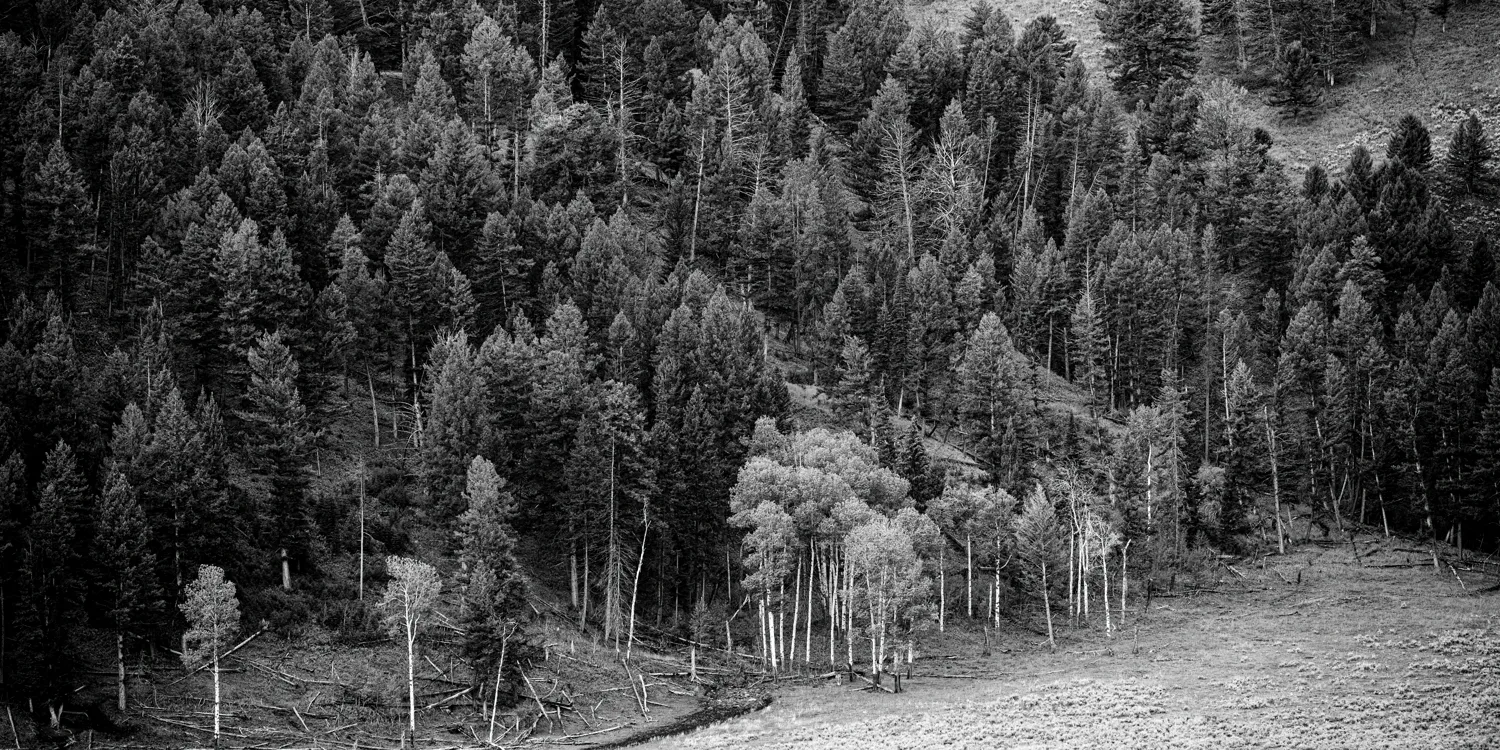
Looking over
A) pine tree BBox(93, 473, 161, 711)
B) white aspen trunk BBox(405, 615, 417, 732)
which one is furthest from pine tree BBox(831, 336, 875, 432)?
pine tree BBox(93, 473, 161, 711)

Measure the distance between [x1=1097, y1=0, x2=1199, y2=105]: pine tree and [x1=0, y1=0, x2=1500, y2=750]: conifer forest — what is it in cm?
1089

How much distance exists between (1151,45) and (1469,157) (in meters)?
38.5

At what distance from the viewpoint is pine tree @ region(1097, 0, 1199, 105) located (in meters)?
158

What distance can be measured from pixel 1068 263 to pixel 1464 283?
114 feet

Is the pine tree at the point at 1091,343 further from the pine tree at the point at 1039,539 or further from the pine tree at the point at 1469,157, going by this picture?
the pine tree at the point at 1469,157

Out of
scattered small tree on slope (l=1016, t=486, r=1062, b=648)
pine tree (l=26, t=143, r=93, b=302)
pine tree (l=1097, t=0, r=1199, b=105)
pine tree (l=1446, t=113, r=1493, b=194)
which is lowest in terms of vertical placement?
scattered small tree on slope (l=1016, t=486, r=1062, b=648)

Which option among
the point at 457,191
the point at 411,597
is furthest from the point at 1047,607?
the point at 457,191

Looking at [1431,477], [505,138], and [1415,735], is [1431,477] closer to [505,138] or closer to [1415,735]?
[1415,735]

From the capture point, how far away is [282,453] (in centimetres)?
7769

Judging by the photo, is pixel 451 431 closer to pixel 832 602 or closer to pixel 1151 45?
pixel 832 602

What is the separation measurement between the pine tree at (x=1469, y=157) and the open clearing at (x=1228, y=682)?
59056 mm

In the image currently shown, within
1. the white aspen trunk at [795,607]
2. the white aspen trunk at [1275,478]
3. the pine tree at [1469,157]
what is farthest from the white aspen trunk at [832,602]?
the pine tree at [1469,157]

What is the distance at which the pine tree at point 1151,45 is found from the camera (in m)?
158

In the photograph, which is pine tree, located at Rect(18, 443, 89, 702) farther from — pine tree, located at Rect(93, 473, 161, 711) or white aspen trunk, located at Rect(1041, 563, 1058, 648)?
white aspen trunk, located at Rect(1041, 563, 1058, 648)
